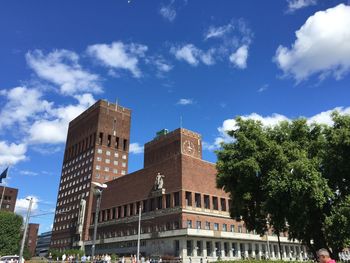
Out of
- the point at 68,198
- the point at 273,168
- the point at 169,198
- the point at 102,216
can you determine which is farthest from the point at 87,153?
the point at 273,168

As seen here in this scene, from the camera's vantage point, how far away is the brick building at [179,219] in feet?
217

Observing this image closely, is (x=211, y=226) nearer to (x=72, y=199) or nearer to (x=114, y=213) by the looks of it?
Answer: (x=114, y=213)

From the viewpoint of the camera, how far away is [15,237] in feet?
239

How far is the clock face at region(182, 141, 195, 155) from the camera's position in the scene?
94.5m

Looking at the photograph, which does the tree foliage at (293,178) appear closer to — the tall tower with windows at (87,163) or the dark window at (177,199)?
the dark window at (177,199)

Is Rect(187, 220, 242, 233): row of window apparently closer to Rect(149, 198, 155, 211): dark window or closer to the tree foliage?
Rect(149, 198, 155, 211): dark window

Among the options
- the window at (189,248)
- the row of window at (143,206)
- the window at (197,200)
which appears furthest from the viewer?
the window at (197,200)

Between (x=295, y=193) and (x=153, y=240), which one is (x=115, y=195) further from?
(x=295, y=193)

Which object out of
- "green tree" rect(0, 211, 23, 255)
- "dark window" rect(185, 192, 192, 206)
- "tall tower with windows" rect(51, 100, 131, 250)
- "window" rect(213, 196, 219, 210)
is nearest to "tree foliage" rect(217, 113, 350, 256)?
"dark window" rect(185, 192, 192, 206)

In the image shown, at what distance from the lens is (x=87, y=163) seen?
11425 cm

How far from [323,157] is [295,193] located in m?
4.86

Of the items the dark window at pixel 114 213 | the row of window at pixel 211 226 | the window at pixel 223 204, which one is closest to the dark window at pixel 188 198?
the row of window at pixel 211 226

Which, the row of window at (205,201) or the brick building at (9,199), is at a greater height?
the brick building at (9,199)

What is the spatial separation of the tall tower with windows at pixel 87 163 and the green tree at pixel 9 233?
26188 mm
